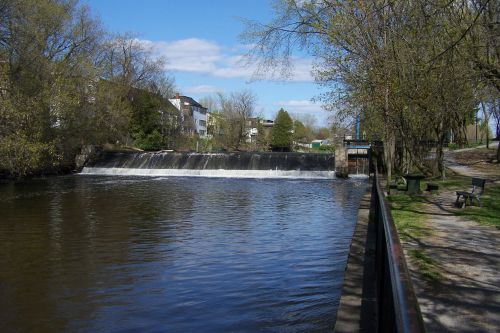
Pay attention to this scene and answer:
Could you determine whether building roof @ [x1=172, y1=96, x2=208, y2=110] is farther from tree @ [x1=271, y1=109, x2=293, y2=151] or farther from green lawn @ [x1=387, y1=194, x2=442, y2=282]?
green lawn @ [x1=387, y1=194, x2=442, y2=282]

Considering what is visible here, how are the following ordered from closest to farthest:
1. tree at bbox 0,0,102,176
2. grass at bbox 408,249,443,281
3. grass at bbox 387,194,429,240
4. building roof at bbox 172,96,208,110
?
grass at bbox 408,249,443,281 → grass at bbox 387,194,429,240 → tree at bbox 0,0,102,176 → building roof at bbox 172,96,208,110

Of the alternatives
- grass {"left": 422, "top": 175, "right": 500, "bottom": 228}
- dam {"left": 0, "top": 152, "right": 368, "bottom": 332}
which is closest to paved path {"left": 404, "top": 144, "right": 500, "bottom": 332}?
grass {"left": 422, "top": 175, "right": 500, "bottom": 228}

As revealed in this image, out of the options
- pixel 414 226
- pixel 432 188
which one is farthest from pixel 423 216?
pixel 432 188

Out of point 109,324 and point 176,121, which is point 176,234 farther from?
point 176,121

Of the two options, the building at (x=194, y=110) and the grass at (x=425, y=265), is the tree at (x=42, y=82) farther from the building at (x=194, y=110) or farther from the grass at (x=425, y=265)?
the building at (x=194, y=110)

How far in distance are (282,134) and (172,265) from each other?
81534 millimetres

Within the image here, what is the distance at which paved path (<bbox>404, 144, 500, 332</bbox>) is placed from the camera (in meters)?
4.84

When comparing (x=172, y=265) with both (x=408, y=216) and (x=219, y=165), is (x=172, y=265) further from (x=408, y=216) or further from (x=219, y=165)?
(x=219, y=165)

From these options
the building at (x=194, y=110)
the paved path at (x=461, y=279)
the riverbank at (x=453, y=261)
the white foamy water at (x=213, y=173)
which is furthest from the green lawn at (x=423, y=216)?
the building at (x=194, y=110)

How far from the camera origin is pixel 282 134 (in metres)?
90.3

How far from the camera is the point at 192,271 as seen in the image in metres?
8.98

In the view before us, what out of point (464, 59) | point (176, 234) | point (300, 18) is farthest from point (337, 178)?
point (176, 234)

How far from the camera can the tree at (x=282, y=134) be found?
282 feet

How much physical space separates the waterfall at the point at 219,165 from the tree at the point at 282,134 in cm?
4812
